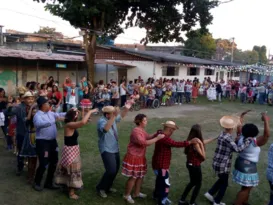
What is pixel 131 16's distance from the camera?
16.7m

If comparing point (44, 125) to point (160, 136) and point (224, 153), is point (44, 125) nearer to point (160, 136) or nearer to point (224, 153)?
point (160, 136)

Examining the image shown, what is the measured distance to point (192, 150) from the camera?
4.34 m

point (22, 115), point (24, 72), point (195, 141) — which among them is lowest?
point (195, 141)

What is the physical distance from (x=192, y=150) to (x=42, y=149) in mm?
2382

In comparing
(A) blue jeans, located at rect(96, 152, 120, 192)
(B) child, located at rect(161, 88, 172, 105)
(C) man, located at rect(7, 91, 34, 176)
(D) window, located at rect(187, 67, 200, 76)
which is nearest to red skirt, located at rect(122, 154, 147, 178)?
(A) blue jeans, located at rect(96, 152, 120, 192)

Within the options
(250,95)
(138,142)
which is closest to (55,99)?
(138,142)

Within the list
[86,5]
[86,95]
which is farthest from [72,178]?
[86,5]

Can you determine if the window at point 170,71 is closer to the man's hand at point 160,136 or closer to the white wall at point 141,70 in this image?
the white wall at point 141,70

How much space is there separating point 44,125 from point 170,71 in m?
20.0

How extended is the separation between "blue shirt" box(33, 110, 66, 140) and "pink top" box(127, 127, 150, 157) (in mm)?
1356

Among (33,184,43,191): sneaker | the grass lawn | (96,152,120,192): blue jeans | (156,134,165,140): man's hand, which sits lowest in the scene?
the grass lawn

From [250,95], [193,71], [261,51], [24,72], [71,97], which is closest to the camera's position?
[71,97]

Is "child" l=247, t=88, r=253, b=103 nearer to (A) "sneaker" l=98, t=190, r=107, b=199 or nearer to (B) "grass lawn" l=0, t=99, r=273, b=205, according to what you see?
(B) "grass lawn" l=0, t=99, r=273, b=205

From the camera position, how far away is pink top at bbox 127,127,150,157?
4.22 metres
